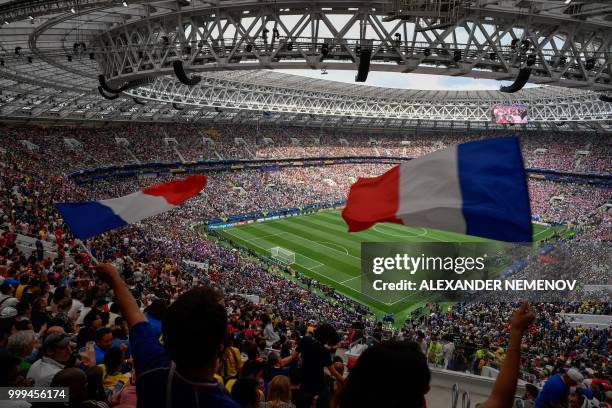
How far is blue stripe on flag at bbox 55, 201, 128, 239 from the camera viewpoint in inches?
208

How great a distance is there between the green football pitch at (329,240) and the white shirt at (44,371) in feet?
66.2

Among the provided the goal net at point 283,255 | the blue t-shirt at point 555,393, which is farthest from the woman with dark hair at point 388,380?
the goal net at point 283,255

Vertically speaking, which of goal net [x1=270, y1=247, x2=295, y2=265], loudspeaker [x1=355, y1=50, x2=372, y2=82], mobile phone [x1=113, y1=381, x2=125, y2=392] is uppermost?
loudspeaker [x1=355, y1=50, x2=372, y2=82]

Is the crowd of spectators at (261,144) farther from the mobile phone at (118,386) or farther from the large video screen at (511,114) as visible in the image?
the mobile phone at (118,386)

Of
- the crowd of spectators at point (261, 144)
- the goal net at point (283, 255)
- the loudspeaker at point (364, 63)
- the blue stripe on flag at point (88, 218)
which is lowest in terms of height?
the goal net at point (283, 255)

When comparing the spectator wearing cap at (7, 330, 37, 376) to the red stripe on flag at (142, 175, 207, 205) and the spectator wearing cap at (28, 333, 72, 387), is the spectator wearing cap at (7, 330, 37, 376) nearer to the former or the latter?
the spectator wearing cap at (28, 333, 72, 387)

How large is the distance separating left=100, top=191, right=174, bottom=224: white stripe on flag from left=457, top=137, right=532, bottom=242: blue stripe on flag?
Answer: 4.08m

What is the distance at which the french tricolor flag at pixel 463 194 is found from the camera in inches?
155

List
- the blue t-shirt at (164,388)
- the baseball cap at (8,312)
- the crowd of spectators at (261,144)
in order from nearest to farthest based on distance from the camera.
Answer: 1. the blue t-shirt at (164,388)
2. the baseball cap at (8,312)
3. the crowd of spectators at (261,144)

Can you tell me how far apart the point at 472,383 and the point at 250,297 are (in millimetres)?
13044

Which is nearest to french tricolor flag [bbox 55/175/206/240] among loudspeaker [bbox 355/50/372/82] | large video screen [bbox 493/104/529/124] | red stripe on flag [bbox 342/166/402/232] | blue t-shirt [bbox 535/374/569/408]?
red stripe on flag [bbox 342/166/402/232]

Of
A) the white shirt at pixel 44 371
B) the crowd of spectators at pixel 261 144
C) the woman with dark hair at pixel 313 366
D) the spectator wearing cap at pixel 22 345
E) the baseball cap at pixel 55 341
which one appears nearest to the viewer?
the white shirt at pixel 44 371

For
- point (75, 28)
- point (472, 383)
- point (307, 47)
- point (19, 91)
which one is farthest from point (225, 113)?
point (472, 383)

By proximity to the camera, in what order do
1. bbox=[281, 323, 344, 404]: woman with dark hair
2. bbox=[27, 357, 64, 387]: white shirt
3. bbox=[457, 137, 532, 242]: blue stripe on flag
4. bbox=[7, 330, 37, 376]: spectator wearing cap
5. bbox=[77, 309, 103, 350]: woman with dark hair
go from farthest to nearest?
bbox=[77, 309, 103, 350]: woman with dark hair, bbox=[281, 323, 344, 404]: woman with dark hair, bbox=[7, 330, 37, 376]: spectator wearing cap, bbox=[27, 357, 64, 387]: white shirt, bbox=[457, 137, 532, 242]: blue stripe on flag
